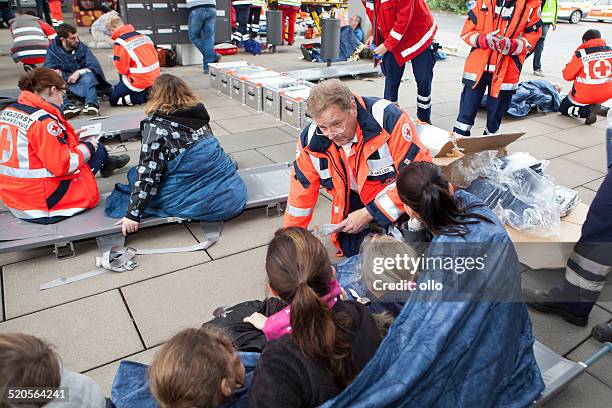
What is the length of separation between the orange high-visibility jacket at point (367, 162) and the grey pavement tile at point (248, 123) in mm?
3364

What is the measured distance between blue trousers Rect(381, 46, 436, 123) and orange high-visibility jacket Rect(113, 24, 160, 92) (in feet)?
10.4

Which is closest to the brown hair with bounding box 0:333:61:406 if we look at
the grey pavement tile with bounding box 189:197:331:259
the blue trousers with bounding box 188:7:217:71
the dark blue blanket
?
the grey pavement tile with bounding box 189:197:331:259

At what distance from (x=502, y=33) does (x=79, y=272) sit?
4.37m

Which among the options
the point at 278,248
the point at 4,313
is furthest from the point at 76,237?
the point at 278,248

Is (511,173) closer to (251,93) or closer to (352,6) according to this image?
(251,93)

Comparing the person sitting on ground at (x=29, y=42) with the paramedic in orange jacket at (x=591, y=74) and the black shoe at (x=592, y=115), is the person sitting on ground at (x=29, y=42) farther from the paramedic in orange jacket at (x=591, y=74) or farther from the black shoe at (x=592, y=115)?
the black shoe at (x=592, y=115)

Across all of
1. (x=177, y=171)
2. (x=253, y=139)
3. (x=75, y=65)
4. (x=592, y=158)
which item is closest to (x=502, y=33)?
(x=592, y=158)

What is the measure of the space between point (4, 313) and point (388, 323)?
241 cm

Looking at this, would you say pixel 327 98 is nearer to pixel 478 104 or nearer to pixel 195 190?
pixel 195 190

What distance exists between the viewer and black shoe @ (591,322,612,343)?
2.67 metres

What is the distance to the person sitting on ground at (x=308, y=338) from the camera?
1.45 metres

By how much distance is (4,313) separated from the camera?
9.45ft

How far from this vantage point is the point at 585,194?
4449 millimetres

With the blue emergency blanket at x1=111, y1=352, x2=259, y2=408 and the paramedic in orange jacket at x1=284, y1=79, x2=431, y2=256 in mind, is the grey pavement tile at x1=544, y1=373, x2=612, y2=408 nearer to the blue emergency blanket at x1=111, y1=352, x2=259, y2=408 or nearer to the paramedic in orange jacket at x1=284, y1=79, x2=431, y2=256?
the paramedic in orange jacket at x1=284, y1=79, x2=431, y2=256
